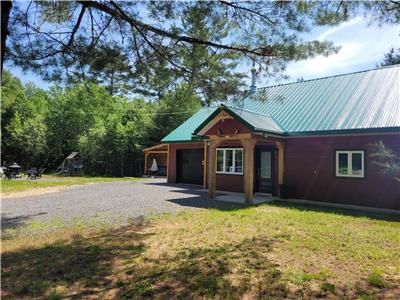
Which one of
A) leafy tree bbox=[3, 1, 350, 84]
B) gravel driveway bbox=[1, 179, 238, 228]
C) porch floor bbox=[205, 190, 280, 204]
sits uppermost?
leafy tree bbox=[3, 1, 350, 84]

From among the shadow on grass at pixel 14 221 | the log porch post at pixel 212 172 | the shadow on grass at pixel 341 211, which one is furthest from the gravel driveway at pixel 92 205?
the shadow on grass at pixel 341 211

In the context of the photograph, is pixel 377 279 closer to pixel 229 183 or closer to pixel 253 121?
pixel 253 121

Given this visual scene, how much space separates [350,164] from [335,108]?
89.9 inches

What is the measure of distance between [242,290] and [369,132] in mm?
7784

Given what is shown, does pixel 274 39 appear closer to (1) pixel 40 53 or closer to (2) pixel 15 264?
(1) pixel 40 53

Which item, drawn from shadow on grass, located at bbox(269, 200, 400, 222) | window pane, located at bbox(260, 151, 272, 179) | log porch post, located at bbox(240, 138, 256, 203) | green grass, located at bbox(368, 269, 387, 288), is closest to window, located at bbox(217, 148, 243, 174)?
window pane, located at bbox(260, 151, 272, 179)

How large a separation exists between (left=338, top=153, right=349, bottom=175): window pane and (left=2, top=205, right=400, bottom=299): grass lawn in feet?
10.5

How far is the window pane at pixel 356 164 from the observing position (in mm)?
10242

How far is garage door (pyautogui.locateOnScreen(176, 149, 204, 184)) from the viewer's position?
55.4 ft

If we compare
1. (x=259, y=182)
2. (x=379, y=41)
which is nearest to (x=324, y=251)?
(x=379, y=41)

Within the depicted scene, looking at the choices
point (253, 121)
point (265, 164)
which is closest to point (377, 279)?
point (253, 121)

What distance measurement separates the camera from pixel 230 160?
13969mm

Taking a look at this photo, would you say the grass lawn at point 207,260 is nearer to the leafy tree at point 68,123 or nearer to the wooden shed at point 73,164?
the wooden shed at point 73,164

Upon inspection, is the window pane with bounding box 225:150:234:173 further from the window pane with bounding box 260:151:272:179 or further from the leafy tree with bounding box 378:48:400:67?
the leafy tree with bounding box 378:48:400:67
